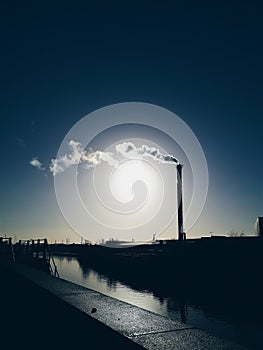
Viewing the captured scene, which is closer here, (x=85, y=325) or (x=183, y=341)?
(x=183, y=341)

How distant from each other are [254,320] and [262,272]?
7677 millimetres

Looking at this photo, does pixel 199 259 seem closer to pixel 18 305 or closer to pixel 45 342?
pixel 18 305

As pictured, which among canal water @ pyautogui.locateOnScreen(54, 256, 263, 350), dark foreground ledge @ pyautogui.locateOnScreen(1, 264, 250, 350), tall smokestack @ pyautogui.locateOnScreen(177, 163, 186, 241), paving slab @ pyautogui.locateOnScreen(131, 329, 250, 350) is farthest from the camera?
tall smokestack @ pyautogui.locateOnScreen(177, 163, 186, 241)

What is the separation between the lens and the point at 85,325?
3518 mm

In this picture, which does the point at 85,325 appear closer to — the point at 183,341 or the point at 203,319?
the point at 183,341

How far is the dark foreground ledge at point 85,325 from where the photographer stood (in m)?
2.70

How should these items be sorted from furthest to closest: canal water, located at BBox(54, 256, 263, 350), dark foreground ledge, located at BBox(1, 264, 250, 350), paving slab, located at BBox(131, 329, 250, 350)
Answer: canal water, located at BBox(54, 256, 263, 350) → dark foreground ledge, located at BBox(1, 264, 250, 350) → paving slab, located at BBox(131, 329, 250, 350)

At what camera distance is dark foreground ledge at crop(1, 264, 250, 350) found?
270cm

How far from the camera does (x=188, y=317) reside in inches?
803

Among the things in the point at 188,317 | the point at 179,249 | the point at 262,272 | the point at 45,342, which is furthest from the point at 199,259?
the point at 45,342

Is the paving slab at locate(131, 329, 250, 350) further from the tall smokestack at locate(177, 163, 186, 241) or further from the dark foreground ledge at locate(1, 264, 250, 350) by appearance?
the tall smokestack at locate(177, 163, 186, 241)

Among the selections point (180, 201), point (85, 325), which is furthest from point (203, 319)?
point (180, 201)

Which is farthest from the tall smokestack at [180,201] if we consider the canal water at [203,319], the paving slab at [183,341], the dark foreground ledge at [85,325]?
the paving slab at [183,341]

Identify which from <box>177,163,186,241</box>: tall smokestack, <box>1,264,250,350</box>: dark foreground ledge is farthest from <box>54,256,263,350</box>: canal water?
<box>177,163,186,241</box>: tall smokestack
